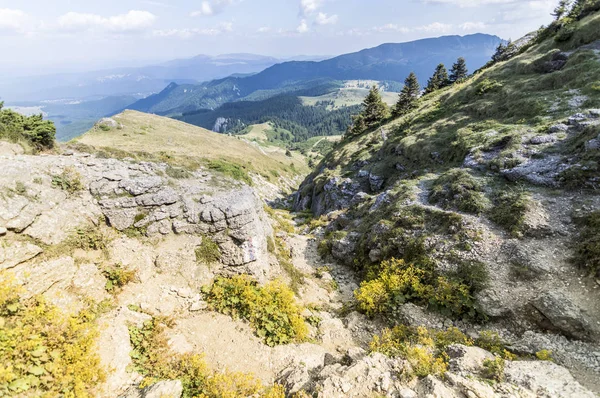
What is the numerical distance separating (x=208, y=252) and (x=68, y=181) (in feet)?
27.1

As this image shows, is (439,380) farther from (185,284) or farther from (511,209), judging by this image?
(511,209)

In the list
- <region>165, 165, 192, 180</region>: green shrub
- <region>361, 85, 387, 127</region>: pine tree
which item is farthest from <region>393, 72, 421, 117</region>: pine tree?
<region>165, 165, 192, 180</region>: green shrub

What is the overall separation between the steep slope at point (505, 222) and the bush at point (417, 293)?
6 centimetres

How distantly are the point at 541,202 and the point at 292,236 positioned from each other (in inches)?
737

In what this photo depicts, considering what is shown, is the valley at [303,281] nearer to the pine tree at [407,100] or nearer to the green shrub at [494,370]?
the green shrub at [494,370]

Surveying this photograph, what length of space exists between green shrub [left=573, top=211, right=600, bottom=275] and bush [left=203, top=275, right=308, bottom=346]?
13.5m

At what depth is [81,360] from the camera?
27.0 ft

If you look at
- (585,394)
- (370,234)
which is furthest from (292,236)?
(585,394)

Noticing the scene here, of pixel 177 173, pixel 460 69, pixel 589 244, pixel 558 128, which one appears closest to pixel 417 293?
pixel 589 244

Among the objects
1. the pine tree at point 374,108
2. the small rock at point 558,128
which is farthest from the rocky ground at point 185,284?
the pine tree at point 374,108

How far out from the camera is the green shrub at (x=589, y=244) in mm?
12024

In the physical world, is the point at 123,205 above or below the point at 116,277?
above

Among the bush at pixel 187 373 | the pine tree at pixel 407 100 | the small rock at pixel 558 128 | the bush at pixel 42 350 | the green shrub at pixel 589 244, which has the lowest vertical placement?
the bush at pixel 187 373

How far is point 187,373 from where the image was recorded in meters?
9.12
